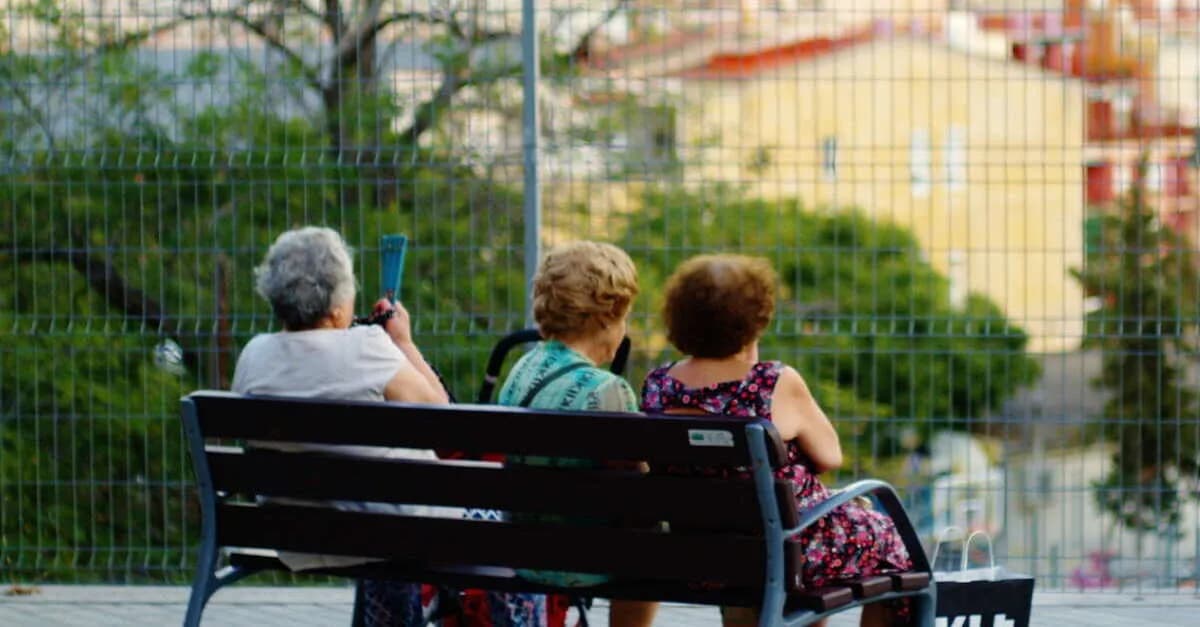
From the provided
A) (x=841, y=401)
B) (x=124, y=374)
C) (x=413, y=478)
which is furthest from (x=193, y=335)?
(x=413, y=478)

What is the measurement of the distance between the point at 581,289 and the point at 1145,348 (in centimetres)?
355

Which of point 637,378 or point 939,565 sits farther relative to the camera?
point 637,378

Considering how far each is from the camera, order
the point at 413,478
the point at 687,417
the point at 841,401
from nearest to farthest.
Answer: the point at 687,417, the point at 413,478, the point at 841,401

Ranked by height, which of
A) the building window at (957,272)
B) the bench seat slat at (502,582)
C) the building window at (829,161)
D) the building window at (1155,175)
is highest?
the building window at (829,161)

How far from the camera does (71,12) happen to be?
7734 mm

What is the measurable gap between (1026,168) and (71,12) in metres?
3.65

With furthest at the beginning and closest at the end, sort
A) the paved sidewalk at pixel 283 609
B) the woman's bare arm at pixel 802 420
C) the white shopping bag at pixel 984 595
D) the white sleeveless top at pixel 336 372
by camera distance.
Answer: the paved sidewalk at pixel 283 609, the white shopping bag at pixel 984 595, the white sleeveless top at pixel 336 372, the woman's bare arm at pixel 802 420

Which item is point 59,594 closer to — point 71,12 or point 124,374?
point 124,374

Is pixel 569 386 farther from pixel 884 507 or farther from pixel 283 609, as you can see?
pixel 283 609

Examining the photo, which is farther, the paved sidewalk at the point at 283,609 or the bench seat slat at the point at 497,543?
the paved sidewalk at the point at 283,609

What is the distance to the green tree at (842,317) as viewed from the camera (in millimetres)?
6949

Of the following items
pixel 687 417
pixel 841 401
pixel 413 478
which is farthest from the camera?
pixel 841 401

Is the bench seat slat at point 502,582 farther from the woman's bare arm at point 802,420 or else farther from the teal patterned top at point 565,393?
the woman's bare arm at point 802,420

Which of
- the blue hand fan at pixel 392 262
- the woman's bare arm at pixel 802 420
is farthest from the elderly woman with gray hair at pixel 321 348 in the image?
the woman's bare arm at pixel 802 420
